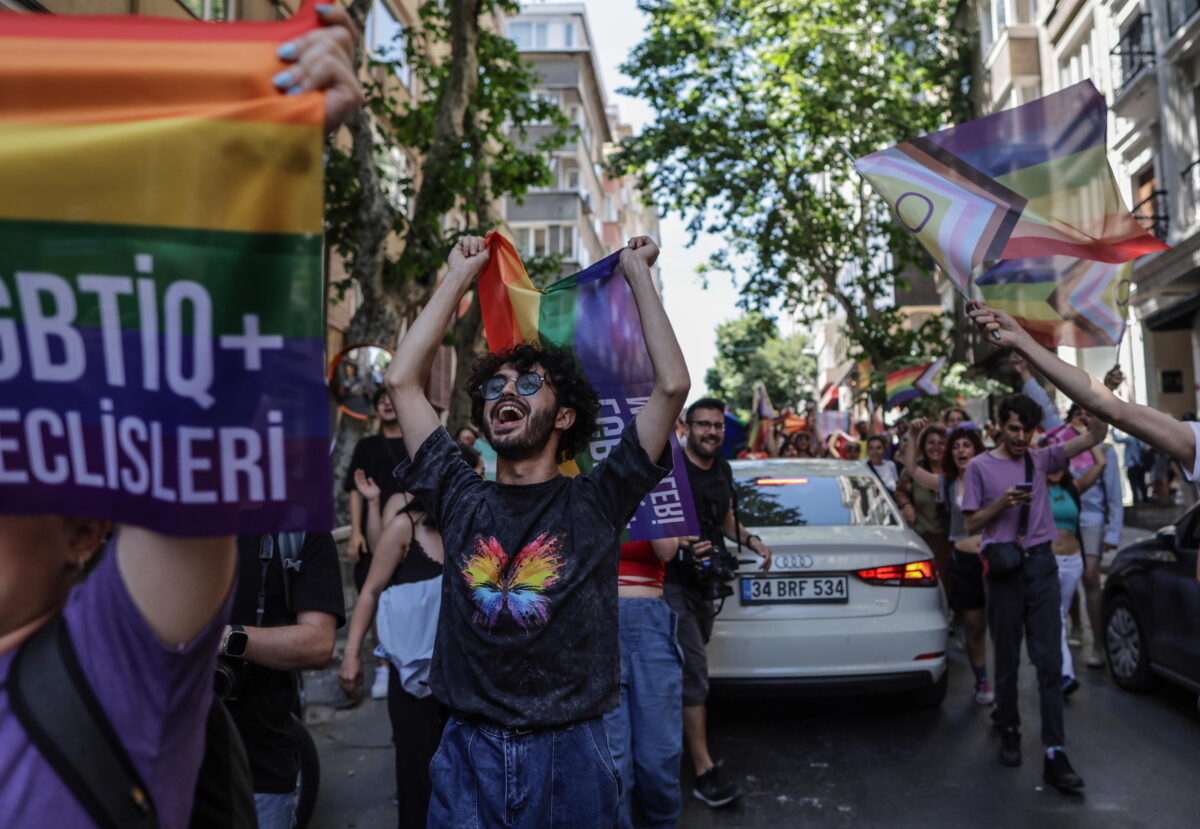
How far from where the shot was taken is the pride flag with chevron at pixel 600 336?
3.82m

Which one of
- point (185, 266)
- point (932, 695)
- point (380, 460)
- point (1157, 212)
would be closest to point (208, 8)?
point (380, 460)

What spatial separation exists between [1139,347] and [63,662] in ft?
77.5

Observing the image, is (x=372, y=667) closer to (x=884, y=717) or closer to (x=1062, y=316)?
(x=884, y=717)

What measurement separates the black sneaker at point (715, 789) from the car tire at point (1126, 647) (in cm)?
341

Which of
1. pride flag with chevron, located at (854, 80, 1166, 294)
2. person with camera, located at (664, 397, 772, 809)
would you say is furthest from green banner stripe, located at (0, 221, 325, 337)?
person with camera, located at (664, 397, 772, 809)

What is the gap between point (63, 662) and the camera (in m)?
1.35

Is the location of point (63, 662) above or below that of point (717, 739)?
above

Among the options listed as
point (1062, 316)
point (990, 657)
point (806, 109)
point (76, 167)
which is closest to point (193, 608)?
point (76, 167)

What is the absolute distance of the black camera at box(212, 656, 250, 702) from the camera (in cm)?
263

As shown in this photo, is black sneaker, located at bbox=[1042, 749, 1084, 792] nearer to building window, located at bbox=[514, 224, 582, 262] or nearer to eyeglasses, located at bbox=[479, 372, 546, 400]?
eyeglasses, located at bbox=[479, 372, 546, 400]

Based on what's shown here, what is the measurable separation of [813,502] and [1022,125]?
10.1ft

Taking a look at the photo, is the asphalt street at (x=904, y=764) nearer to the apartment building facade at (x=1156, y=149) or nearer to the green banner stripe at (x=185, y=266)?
the green banner stripe at (x=185, y=266)

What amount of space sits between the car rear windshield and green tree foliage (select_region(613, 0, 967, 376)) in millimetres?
Result: 17025

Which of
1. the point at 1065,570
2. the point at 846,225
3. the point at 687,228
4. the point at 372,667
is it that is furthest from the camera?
the point at 846,225
